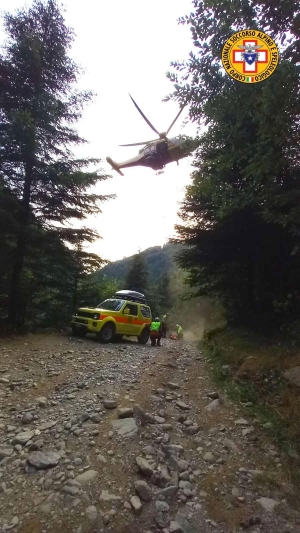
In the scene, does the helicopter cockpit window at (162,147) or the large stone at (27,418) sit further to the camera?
the helicopter cockpit window at (162,147)

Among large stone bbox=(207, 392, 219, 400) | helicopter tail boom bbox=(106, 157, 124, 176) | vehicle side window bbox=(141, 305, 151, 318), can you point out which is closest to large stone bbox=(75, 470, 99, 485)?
large stone bbox=(207, 392, 219, 400)

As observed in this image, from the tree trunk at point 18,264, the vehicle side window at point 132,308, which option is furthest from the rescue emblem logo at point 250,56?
the vehicle side window at point 132,308

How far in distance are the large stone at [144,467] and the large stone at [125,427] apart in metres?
0.62

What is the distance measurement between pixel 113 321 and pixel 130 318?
1.48 metres

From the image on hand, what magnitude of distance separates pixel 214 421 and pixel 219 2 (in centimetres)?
639

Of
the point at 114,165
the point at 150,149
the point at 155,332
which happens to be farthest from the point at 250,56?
the point at 155,332

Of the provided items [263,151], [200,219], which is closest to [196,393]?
[263,151]

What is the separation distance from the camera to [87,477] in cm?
402

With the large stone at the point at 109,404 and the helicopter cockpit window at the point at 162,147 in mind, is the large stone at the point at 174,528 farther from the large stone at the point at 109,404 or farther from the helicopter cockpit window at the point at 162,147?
the helicopter cockpit window at the point at 162,147

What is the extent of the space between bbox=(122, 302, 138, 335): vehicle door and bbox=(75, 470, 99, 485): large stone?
11.4m

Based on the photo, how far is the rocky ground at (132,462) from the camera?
3.56 meters

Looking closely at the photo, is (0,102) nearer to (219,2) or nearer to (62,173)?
(62,173)

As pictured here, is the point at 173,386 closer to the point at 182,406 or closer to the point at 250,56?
the point at 182,406

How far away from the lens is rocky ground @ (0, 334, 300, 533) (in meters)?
3.56
